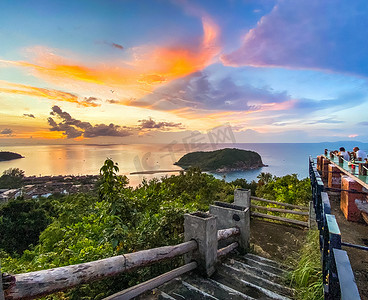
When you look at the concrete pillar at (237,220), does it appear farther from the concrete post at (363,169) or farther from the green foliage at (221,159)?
the green foliage at (221,159)

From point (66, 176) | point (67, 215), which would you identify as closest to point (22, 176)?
point (66, 176)

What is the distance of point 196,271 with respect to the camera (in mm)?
3076

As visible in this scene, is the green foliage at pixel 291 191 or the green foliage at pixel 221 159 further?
the green foliage at pixel 221 159

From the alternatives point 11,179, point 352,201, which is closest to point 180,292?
point 352,201

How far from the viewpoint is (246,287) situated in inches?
110

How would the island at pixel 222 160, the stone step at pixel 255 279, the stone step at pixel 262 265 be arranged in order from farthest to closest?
the island at pixel 222 160, the stone step at pixel 262 265, the stone step at pixel 255 279

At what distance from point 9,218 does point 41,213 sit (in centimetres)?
235

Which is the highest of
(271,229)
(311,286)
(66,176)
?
(311,286)

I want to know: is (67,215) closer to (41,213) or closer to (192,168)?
(192,168)

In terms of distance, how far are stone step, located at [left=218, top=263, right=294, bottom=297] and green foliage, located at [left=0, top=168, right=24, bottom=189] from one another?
195ft

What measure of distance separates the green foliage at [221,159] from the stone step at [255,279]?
35140 mm

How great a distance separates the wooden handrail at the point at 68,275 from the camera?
1379mm

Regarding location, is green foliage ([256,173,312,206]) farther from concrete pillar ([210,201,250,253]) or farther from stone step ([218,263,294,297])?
stone step ([218,263,294,297])

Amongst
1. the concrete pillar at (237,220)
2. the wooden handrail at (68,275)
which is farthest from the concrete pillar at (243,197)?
the wooden handrail at (68,275)
